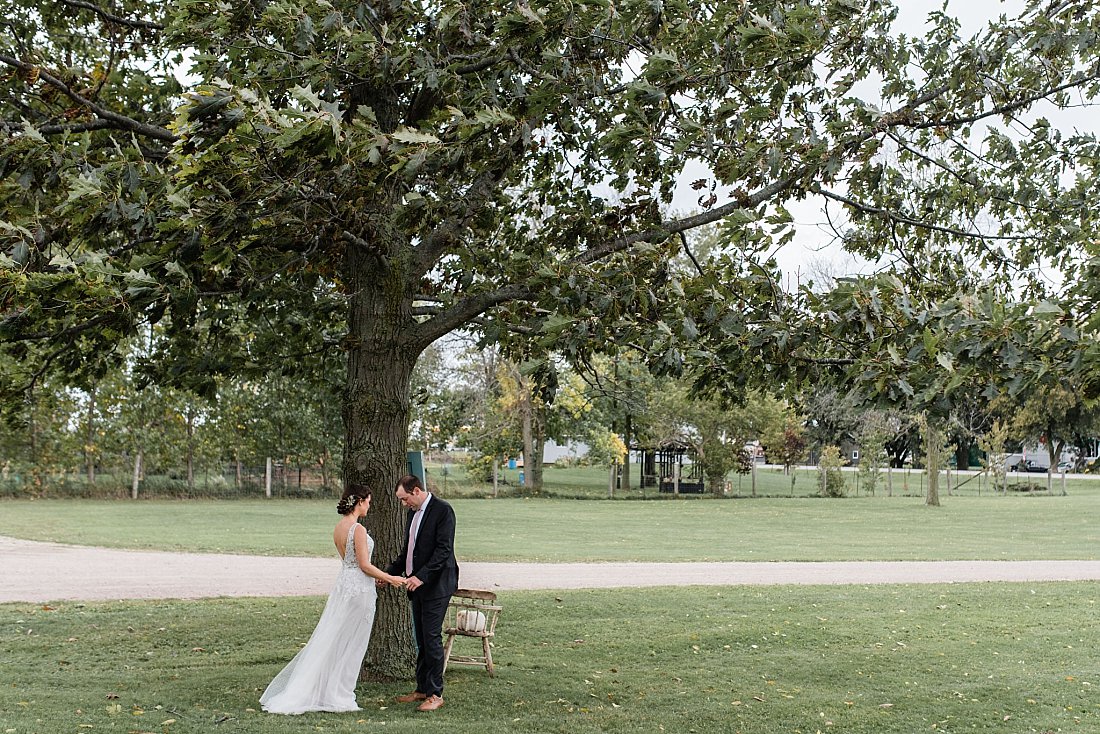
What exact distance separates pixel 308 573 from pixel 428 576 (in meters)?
9.51

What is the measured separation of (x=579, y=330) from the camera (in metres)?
7.24

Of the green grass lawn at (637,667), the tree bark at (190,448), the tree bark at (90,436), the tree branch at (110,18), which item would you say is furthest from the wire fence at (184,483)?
the tree branch at (110,18)

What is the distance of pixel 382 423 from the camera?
29.1ft

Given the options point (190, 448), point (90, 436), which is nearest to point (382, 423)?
point (190, 448)

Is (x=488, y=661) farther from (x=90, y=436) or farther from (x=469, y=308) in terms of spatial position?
(x=90, y=436)

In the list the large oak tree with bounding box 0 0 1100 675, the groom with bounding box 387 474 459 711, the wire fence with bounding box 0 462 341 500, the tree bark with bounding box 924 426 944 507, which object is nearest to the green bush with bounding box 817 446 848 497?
the tree bark with bounding box 924 426 944 507

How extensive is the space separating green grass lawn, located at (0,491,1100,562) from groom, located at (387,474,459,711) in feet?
37.7

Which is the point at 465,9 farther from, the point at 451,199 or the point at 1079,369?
the point at 1079,369

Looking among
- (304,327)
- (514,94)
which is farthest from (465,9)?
(304,327)

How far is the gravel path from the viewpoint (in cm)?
1497

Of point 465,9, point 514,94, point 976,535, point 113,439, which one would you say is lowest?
point 976,535

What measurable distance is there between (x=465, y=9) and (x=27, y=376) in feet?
18.4

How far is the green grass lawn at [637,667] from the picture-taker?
307 inches

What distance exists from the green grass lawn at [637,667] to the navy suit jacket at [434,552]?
94cm
